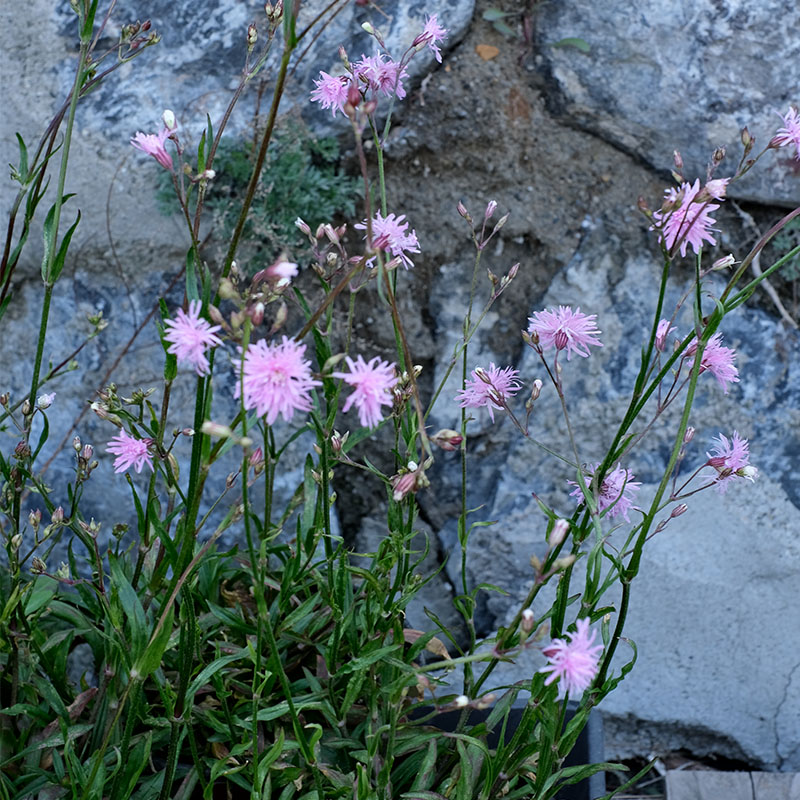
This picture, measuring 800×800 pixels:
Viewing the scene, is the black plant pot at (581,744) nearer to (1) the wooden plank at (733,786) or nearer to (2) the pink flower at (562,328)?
(1) the wooden plank at (733,786)

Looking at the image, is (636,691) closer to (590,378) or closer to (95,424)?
(590,378)

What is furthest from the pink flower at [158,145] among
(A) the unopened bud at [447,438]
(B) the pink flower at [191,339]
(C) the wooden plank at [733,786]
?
(C) the wooden plank at [733,786]

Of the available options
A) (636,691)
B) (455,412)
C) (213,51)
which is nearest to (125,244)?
(213,51)

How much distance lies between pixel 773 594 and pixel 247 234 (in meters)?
1.17

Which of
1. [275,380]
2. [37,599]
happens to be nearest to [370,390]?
[275,380]

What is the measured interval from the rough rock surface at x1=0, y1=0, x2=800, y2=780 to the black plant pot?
437mm

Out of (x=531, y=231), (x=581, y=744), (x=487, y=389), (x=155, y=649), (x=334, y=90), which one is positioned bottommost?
(x=581, y=744)

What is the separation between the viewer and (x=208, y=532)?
1676 mm

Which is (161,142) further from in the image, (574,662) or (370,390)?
(574,662)

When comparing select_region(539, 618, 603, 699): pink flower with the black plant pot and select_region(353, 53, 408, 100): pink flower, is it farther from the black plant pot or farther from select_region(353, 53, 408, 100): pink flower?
select_region(353, 53, 408, 100): pink flower

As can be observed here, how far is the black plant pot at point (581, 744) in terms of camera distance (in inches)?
47.8

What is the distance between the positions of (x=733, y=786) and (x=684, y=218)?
1.13 meters

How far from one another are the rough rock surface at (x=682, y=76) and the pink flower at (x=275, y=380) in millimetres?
1101

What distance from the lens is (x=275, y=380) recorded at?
696 millimetres
